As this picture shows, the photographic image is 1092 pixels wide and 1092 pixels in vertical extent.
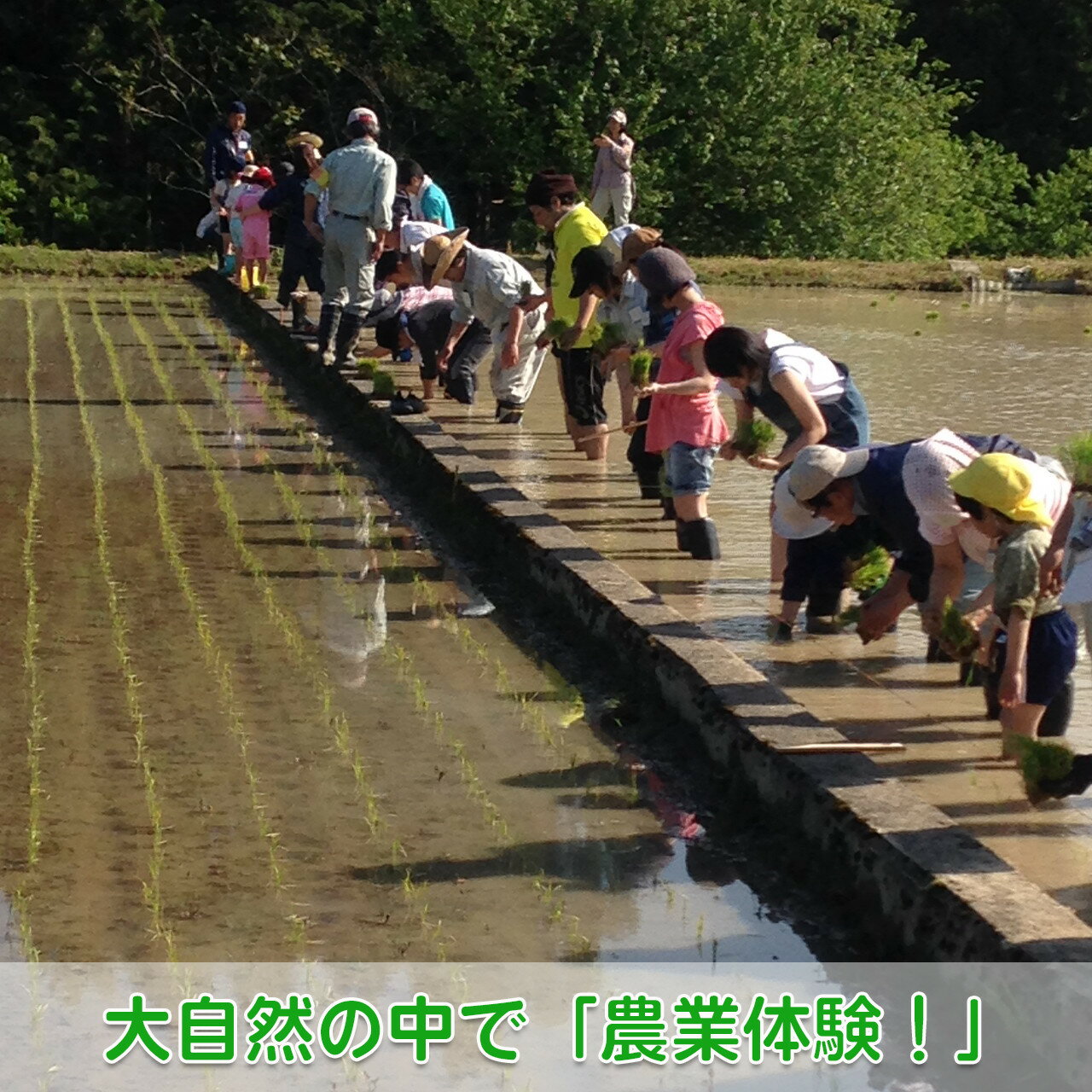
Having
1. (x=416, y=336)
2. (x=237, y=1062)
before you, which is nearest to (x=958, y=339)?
(x=416, y=336)

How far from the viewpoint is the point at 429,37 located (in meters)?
26.8

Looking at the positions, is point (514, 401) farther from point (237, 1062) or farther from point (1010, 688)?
point (237, 1062)

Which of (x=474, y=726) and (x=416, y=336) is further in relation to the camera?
(x=416, y=336)

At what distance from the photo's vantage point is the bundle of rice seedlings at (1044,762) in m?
4.73

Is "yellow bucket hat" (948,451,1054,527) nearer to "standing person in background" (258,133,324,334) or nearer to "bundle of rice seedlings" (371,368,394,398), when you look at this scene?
"bundle of rice seedlings" (371,368,394,398)

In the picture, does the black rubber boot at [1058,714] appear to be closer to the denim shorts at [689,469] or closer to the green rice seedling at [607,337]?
the denim shorts at [689,469]

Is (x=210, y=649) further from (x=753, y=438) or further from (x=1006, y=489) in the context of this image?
(x=1006, y=489)

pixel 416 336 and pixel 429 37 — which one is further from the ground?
pixel 429 37

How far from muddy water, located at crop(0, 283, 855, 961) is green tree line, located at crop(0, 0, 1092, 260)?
17214 mm

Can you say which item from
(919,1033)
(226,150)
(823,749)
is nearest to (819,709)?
(823,749)

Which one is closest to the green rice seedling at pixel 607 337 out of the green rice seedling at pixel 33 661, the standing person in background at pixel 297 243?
the green rice seedling at pixel 33 661

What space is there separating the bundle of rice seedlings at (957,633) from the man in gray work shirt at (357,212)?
290 inches

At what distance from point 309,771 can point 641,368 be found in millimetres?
3832

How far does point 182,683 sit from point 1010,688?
2.63m
